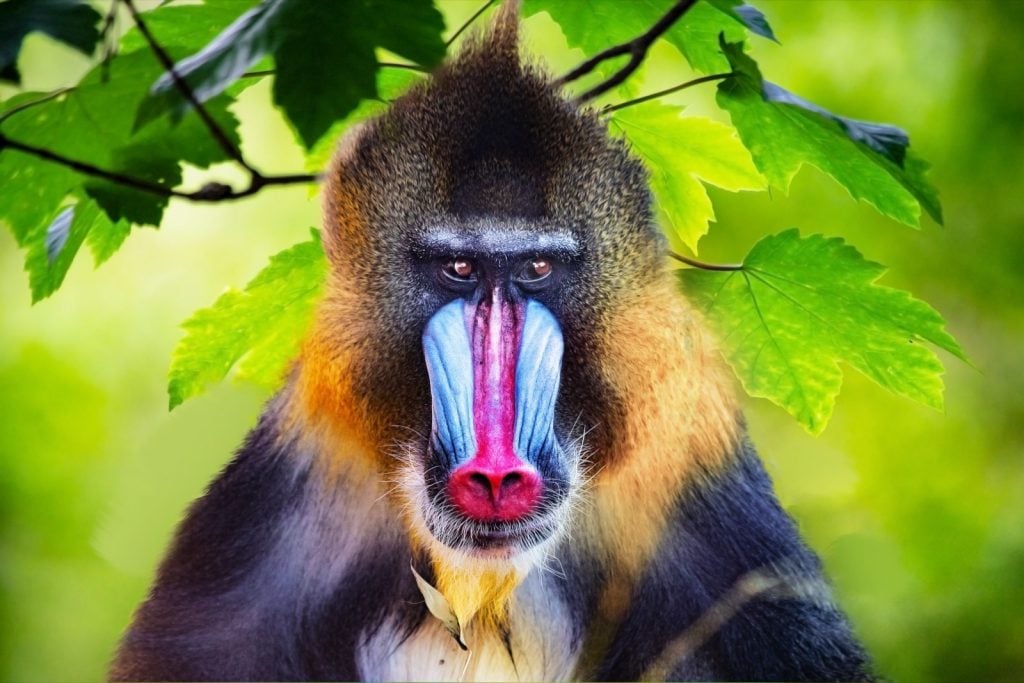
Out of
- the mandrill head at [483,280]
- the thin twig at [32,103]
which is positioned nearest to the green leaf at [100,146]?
the thin twig at [32,103]

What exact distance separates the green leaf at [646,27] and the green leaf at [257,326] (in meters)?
0.47

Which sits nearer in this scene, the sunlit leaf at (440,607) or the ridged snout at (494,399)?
the ridged snout at (494,399)

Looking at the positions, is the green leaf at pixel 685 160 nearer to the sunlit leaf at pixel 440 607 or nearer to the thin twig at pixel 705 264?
the thin twig at pixel 705 264

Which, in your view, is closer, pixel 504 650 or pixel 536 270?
pixel 536 270

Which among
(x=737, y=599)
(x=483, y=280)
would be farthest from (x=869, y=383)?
(x=483, y=280)

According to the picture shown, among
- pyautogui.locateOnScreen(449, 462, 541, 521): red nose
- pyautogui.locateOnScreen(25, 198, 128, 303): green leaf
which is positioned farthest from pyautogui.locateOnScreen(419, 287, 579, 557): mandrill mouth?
pyautogui.locateOnScreen(25, 198, 128, 303): green leaf

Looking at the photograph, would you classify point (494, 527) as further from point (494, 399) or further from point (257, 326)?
point (257, 326)

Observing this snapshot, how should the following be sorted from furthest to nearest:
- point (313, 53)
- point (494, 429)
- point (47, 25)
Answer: point (494, 429)
point (47, 25)
point (313, 53)

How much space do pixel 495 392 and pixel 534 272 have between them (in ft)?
0.60

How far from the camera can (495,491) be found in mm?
1238

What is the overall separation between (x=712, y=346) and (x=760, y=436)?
0.30 metres

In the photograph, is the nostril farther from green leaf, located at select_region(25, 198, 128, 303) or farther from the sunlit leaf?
green leaf, located at select_region(25, 198, 128, 303)

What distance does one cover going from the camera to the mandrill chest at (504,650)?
1571 millimetres

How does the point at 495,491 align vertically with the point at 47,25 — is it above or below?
below
